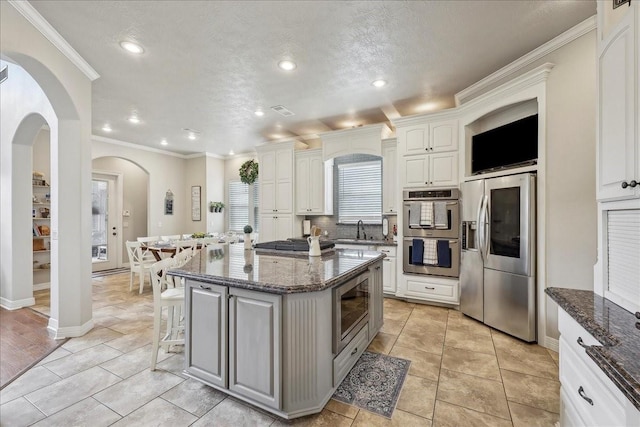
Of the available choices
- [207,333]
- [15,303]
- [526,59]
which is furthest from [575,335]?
[15,303]

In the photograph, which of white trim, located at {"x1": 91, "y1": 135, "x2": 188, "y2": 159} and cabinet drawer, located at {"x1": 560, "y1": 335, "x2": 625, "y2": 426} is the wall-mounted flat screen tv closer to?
cabinet drawer, located at {"x1": 560, "y1": 335, "x2": 625, "y2": 426}

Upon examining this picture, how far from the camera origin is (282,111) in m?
4.48

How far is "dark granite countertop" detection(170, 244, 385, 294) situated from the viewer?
1749 mm

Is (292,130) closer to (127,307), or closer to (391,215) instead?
(391,215)

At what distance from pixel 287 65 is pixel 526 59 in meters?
2.56

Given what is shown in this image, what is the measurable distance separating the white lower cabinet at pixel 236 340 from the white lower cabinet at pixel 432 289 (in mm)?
2938

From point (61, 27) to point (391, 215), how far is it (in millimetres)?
4607

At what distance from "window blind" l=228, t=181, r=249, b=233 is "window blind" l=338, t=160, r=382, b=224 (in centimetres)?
298

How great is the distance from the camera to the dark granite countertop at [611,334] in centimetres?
82

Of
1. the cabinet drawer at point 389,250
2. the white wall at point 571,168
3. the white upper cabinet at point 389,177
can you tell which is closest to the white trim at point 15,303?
the cabinet drawer at point 389,250

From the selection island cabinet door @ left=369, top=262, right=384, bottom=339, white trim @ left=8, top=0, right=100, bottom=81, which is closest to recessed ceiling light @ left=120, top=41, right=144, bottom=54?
white trim @ left=8, top=0, right=100, bottom=81

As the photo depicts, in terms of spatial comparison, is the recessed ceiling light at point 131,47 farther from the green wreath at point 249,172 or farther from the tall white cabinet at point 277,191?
the green wreath at point 249,172

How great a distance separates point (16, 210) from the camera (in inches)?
161

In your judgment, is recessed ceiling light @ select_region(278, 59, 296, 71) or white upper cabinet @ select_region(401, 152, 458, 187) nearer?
recessed ceiling light @ select_region(278, 59, 296, 71)
